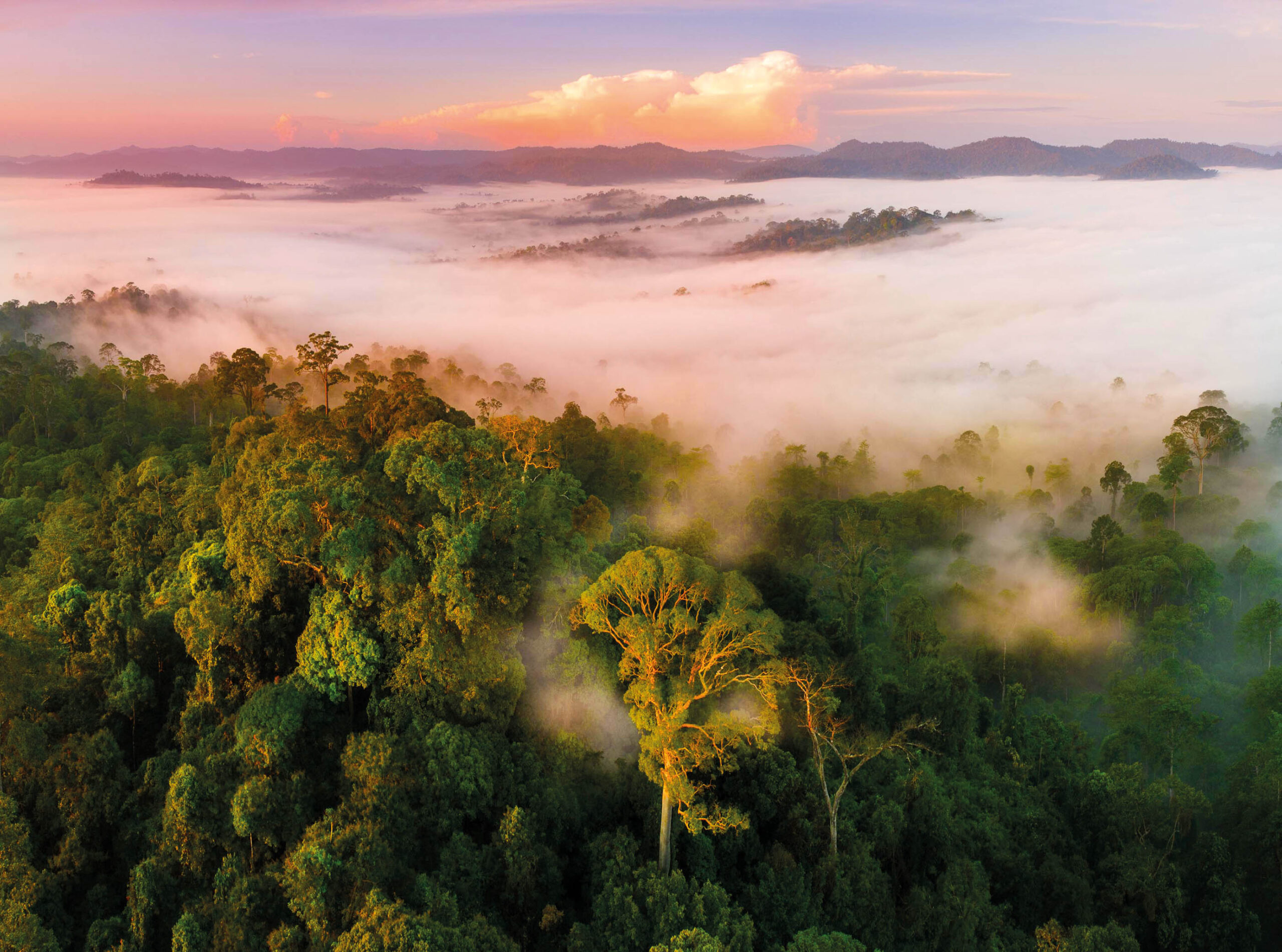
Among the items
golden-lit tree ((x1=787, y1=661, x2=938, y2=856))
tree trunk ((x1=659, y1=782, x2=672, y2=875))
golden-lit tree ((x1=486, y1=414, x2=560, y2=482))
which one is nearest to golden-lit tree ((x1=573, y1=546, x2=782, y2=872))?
tree trunk ((x1=659, y1=782, x2=672, y2=875))

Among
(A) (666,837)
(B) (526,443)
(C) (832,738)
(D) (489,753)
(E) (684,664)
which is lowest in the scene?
(C) (832,738)

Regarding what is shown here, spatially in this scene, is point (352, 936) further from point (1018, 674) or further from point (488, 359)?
point (488, 359)

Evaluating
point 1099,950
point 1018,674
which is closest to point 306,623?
point 1099,950

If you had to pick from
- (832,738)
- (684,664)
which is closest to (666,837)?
(684,664)

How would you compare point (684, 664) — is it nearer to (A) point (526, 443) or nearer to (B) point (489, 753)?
(B) point (489, 753)

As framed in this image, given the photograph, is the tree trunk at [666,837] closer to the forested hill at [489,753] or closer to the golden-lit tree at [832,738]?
the forested hill at [489,753]
